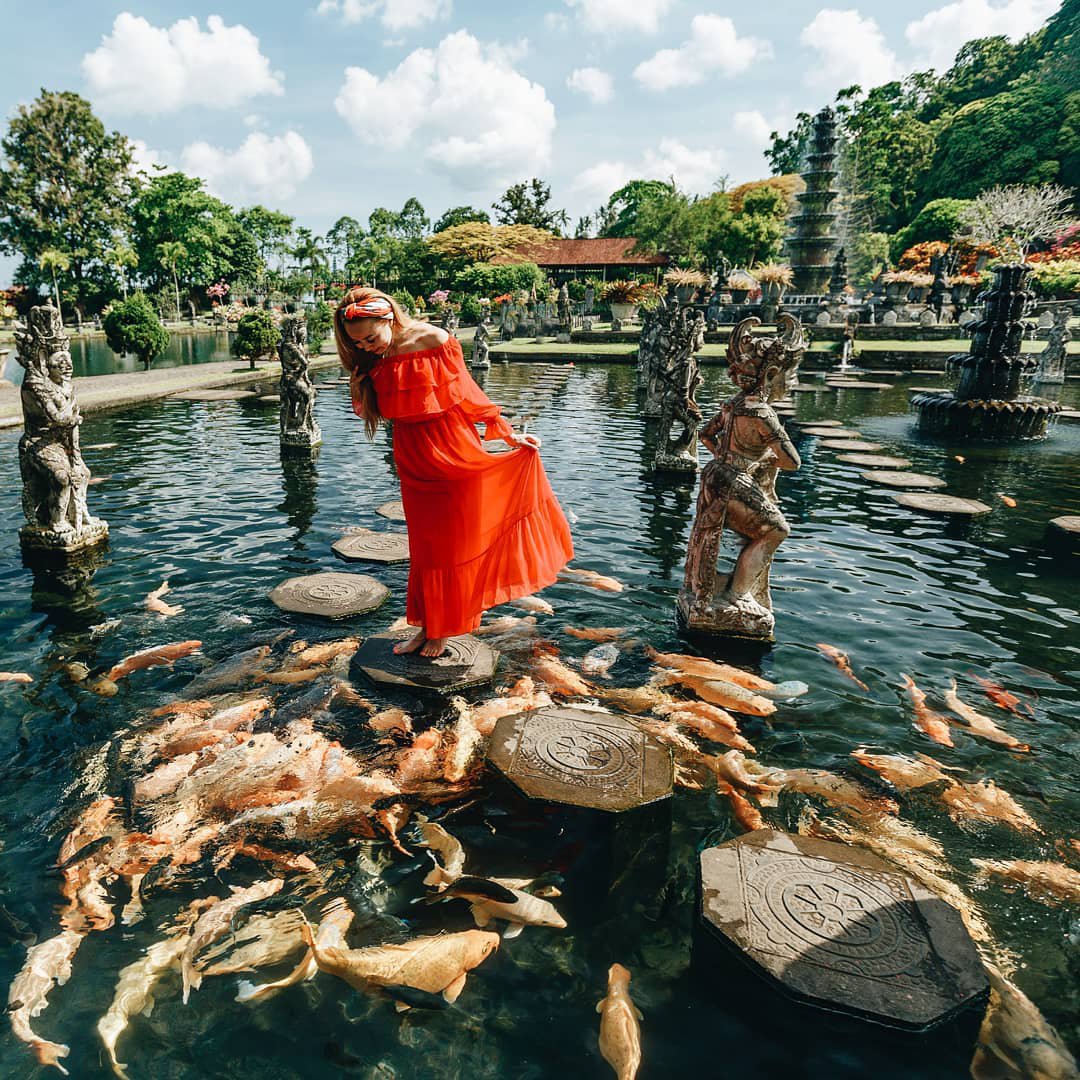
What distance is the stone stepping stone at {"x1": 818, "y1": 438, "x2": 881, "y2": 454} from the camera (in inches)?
479

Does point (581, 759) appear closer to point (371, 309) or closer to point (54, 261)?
point (371, 309)

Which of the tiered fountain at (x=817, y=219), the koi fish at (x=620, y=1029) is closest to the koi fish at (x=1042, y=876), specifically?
the koi fish at (x=620, y=1029)

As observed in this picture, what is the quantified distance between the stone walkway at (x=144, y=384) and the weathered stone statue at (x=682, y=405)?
11758 millimetres

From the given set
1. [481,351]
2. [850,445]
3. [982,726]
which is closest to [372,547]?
[982,726]

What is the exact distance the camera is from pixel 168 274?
2282 inches

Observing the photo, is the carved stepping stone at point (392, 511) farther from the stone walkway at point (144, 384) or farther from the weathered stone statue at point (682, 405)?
the stone walkway at point (144, 384)

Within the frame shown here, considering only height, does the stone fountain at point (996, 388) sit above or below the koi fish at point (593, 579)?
above

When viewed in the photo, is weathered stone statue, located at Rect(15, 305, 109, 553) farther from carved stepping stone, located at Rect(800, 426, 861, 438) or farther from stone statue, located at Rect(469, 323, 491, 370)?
stone statue, located at Rect(469, 323, 491, 370)

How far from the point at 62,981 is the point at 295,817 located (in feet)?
3.46

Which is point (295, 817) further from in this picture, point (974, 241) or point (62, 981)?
point (974, 241)

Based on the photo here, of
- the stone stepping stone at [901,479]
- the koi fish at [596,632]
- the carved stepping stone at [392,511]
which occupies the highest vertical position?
the stone stepping stone at [901,479]

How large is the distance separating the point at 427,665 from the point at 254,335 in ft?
64.8

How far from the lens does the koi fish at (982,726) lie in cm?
402

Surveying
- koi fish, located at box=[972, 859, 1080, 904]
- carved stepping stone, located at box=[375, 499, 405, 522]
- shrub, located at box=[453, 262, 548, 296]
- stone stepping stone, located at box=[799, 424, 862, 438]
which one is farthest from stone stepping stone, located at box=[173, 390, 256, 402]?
shrub, located at box=[453, 262, 548, 296]
